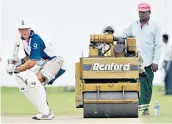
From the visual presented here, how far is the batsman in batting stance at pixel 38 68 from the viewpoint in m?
16.7

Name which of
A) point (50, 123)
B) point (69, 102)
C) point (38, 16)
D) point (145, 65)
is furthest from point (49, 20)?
point (50, 123)

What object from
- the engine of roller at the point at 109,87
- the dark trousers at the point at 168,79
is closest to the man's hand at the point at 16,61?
the engine of roller at the point at 109,87

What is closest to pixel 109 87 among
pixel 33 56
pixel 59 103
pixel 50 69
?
pixel 50 69

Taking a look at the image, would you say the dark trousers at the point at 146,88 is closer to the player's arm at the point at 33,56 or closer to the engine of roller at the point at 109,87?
the engine of roller at the point at 109,87

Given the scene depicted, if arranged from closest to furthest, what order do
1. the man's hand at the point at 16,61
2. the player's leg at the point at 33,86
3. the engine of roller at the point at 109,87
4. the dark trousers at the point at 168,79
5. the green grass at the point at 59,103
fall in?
the engine of roller at the point at 109,87
the player's leg at the point at 33,86
the man's hand at the point at 16,61
the green grass at the point at 59,103
the dark trousers at the point at 168,79

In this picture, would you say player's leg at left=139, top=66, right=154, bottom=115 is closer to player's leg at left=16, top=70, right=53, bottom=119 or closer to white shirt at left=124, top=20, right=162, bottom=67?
white shirt at left=124, top=20, right=162, bottom=67

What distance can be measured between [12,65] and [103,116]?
146 cm

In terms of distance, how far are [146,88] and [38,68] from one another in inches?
74.8

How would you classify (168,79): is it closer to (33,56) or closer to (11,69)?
(11,69)

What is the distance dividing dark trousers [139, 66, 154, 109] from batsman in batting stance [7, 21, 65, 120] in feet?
5.16

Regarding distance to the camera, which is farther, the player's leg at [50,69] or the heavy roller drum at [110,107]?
the player's leg at [50,69]

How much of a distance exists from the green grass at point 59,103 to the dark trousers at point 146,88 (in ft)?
0.95

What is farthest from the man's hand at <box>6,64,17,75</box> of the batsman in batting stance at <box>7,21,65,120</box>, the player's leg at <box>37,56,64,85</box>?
the player's leg at <box>37,56,64,85</box>

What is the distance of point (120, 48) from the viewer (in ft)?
55.6
